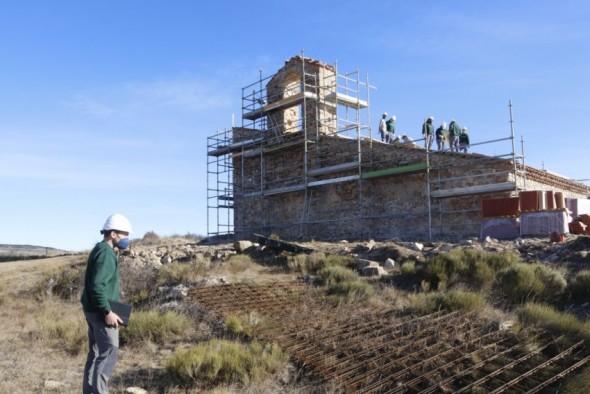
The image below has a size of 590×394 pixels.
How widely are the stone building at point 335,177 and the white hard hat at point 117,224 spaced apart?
1237 centimetres

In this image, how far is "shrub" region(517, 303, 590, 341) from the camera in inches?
252

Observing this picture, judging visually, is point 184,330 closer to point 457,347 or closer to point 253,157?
point 457,347

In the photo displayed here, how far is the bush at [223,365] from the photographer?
5.55 m

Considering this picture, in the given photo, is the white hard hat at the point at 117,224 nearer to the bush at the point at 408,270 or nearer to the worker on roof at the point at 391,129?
the bush at the point at 408,270

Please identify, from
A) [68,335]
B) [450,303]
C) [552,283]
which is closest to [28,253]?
[68,335]

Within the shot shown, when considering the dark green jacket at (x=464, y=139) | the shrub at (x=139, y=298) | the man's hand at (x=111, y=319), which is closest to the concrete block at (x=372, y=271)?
the shrub at (x=139, y=298)

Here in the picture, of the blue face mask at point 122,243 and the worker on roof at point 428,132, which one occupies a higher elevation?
the worker on roof at point 428,132

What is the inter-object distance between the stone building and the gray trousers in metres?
12.7

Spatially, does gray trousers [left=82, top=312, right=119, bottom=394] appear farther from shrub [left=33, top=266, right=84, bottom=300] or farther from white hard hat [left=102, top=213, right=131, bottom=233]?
shrub [left=33, top=266, right=84, bottom=300]

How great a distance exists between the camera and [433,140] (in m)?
18.5

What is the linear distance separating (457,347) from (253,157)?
19279 millimetres

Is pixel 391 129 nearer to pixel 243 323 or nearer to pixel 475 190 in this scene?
pixel 475 190

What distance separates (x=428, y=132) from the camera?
1817cm

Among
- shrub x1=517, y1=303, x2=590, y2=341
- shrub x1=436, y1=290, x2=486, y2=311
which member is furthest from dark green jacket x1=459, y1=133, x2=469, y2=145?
shrub x1=517, y1=303, x2=590, y2=341
